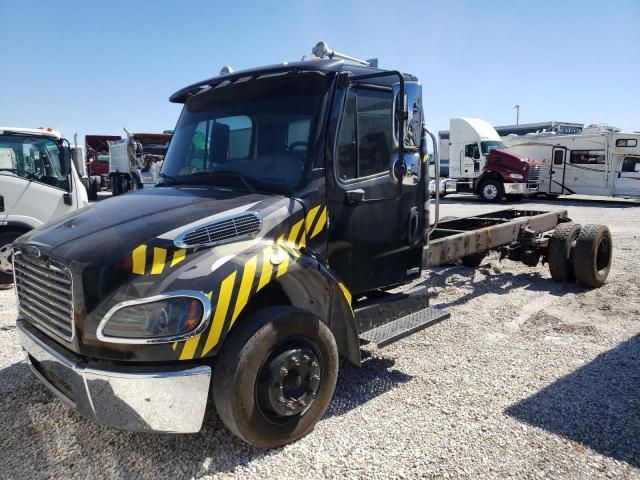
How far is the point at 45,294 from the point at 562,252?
6.13 metres

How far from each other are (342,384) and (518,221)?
12.6ft

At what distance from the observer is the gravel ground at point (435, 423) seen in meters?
2.77

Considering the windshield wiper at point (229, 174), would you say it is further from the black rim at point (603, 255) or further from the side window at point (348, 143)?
the black rim at point (603, 255)

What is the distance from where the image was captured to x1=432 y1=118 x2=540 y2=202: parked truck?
67.0ft

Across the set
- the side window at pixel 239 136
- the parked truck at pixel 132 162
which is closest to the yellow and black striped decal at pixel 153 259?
the side window at pixel 239 136

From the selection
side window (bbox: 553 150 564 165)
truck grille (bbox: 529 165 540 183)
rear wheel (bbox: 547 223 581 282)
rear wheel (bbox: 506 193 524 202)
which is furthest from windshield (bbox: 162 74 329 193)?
side window (bbox: 553 150 564 165)

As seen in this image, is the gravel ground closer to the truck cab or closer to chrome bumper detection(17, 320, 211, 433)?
chrome bumper detection(17, 320, 211, 433)

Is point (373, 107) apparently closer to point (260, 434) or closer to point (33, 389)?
point (260, 434)

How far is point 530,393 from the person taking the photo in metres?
3.65

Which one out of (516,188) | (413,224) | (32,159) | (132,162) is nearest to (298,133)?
(413,224)

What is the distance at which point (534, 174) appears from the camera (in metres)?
20.8

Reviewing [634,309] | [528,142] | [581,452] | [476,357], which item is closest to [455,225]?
[634,309]

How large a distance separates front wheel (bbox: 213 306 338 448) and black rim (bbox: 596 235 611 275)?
529cm

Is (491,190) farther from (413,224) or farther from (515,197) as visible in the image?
(413,224)
